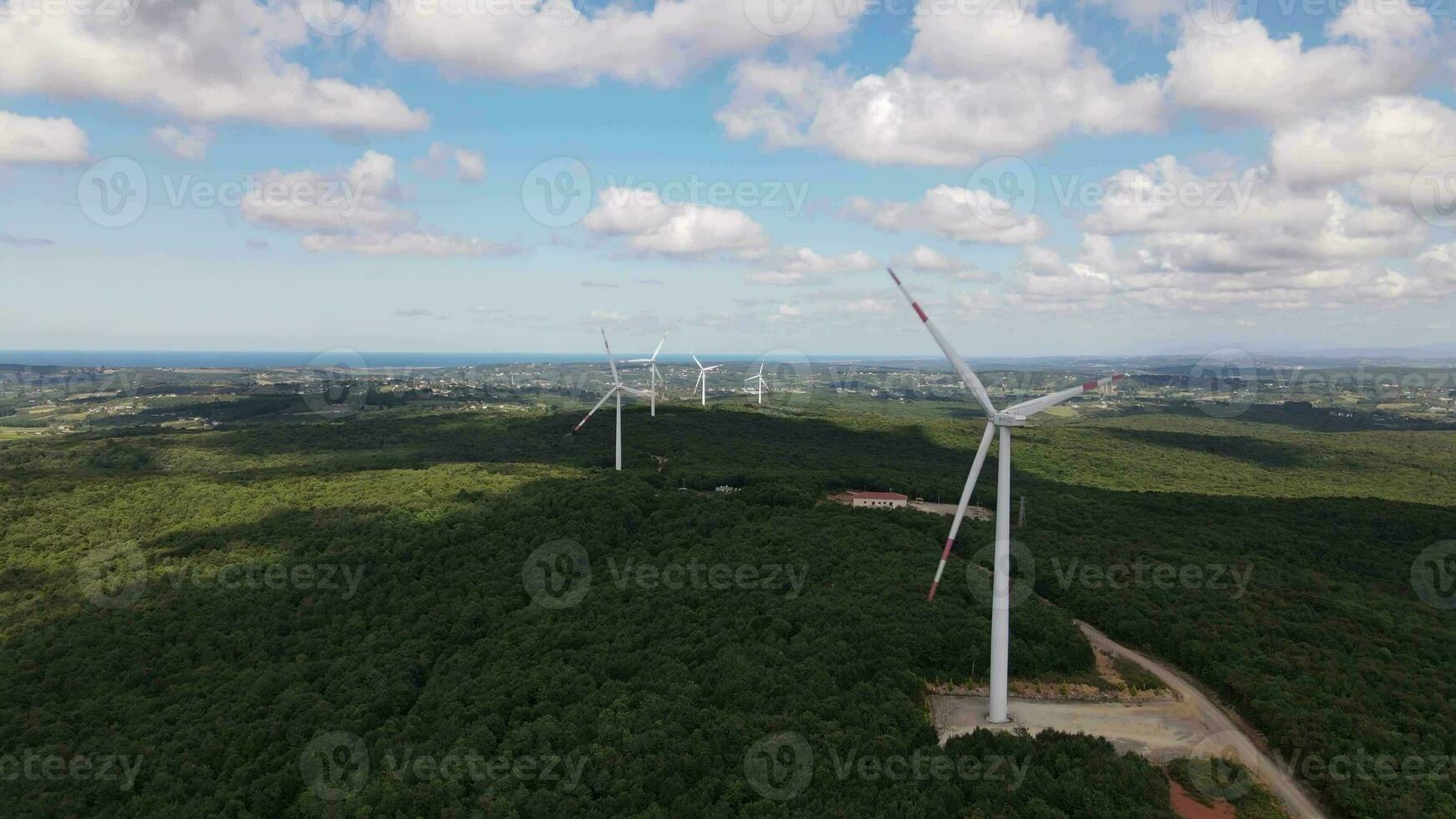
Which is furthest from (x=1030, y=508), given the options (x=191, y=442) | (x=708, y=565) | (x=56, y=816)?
(x=191, y=442)

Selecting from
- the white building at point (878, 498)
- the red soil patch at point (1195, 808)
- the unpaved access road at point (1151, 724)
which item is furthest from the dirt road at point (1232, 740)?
the white building at point (878, 498)

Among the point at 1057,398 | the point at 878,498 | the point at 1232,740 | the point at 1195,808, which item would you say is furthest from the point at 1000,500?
the point at 878,498

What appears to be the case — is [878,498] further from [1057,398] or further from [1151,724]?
[1057,398]

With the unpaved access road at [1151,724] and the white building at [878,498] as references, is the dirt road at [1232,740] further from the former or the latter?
the white building at [878,498]

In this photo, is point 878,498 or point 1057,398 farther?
point 878,498

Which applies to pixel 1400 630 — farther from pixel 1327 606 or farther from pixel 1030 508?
pixel 1030 508

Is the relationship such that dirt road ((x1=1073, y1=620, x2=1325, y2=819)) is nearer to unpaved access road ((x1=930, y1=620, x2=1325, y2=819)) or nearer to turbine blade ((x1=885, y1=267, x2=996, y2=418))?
unpaved access road ((x1=930, y1=620, x2=1325, y2=819))
